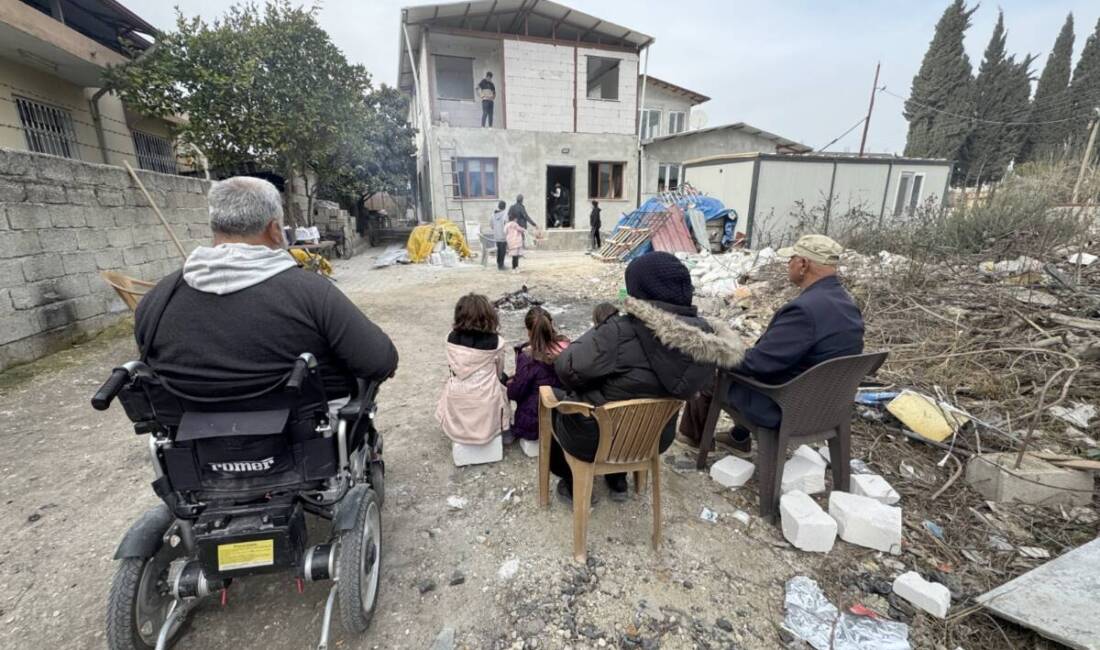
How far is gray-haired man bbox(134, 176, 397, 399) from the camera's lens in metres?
1.43

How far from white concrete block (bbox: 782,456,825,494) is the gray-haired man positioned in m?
2.35

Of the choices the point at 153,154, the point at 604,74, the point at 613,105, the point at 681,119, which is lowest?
the point at 153,154

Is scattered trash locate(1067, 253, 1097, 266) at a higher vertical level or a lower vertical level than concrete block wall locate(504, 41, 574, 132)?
lower

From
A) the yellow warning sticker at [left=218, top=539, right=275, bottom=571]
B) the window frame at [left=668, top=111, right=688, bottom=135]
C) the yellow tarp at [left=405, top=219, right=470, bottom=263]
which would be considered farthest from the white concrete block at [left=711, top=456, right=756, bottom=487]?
the window frame at [left=668, top=111, right=688, bottom=135]

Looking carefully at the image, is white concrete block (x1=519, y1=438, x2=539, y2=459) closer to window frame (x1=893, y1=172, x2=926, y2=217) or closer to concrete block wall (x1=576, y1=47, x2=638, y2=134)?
window frame (x1=893, y1=172, x2=926, y2=217)

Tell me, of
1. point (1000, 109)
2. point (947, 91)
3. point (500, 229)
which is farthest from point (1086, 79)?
point (500, 229)

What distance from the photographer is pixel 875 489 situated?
237 centimetres

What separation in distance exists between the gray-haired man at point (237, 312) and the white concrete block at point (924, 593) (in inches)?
98.4

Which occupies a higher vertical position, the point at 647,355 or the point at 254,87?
the point at 254,87

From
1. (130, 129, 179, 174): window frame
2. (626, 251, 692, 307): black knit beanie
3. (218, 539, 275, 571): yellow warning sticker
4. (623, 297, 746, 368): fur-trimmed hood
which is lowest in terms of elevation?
(218, 539, 275, 571): yellow warning sticker

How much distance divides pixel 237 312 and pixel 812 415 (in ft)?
8.30

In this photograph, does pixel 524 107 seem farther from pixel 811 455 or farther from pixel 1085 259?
pixel 811 455

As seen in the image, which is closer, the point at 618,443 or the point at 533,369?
the point at 618,443

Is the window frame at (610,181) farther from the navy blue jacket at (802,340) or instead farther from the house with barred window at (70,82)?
the navy blue jacket at (802,340)
